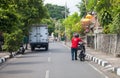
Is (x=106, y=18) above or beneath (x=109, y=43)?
above

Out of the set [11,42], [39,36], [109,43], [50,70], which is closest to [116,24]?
[109,43]

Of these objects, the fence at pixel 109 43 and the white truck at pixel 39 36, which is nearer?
the fence at pixel 109 43

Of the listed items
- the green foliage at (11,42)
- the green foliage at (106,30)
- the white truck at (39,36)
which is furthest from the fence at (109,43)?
the green foliage at (11,42)

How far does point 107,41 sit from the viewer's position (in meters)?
37.2

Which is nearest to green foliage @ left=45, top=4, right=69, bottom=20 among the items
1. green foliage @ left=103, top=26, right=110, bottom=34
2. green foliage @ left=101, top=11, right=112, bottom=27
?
green foliage @ left=103, top=26, right=110, bottom=34

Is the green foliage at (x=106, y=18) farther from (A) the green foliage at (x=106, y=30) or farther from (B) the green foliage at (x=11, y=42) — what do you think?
(B) the green foliage at (x=11, y=42)

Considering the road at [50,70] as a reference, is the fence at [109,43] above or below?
above

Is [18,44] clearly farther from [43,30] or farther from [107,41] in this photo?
[43,30]

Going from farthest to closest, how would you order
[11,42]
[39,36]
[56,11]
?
[56,11]
[39,36]
[11,42]

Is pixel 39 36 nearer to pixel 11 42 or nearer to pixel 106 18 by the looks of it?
pixel 106 18

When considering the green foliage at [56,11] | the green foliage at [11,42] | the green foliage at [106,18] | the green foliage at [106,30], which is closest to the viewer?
the green foliage at [11,42]

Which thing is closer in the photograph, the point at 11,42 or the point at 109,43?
the point at 11,42

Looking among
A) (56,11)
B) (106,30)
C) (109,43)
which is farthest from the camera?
(56,11)

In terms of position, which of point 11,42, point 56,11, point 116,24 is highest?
point 56,11
